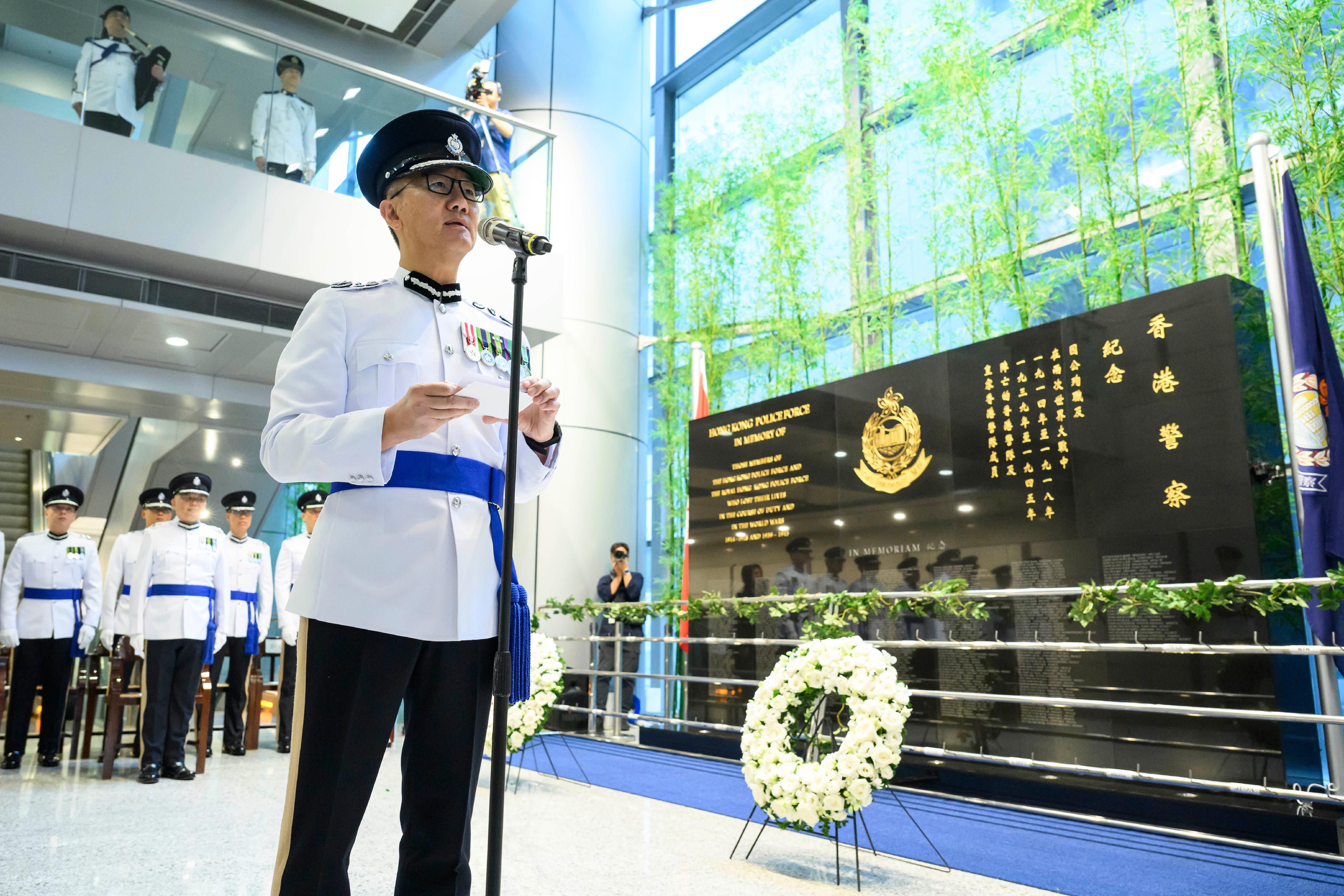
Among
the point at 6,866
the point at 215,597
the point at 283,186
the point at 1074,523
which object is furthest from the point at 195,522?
the point at 1074,523

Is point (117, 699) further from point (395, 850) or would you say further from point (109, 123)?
point (109, 123)

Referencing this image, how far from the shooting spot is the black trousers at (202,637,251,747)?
205 inches

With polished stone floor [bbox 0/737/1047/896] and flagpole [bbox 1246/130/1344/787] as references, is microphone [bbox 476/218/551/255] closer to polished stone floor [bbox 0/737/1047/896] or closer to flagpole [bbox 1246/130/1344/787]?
polished stone floor [bbox 0/737/1047/896]

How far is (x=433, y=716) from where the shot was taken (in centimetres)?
119

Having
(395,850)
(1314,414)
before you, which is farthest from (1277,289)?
(395,850)

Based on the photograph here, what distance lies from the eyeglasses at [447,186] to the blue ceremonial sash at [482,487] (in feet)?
1.33

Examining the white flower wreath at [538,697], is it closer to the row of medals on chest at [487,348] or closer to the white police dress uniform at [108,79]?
the row of medals on chest at [487,348]

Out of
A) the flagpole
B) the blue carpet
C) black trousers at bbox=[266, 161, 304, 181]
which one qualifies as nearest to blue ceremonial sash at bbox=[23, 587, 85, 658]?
black trousers at bbox=[266, 161, 304, 181]

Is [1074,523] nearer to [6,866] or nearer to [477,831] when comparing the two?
[477,831]

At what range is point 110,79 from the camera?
476 cm

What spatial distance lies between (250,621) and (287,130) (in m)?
2.92

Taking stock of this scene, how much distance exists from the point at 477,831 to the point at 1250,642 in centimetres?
276

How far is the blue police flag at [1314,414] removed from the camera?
324 centimetres

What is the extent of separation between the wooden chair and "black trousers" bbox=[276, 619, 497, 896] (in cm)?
373
